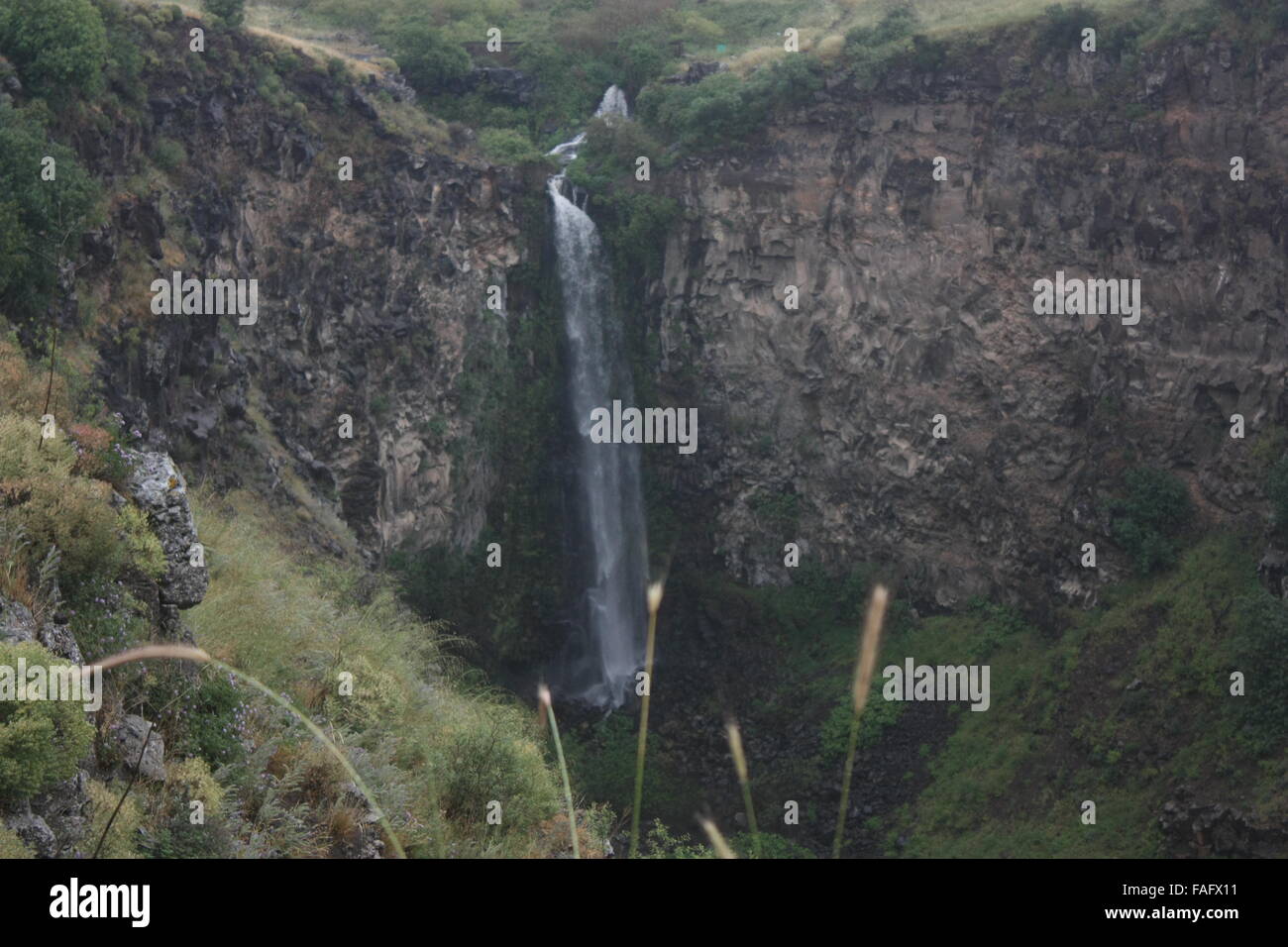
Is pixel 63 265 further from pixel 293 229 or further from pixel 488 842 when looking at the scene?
pixel 488 842

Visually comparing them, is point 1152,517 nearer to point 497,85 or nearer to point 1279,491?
point 1279,491

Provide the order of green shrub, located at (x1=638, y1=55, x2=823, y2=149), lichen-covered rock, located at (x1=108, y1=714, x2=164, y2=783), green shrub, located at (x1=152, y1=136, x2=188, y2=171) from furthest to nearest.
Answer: green shrub, located at (x1=638, y1=55, x2=823, y2=149) < green shrub, located at (x1=152, y1=136, x2=188, y2=171) < lichen-covered rock, located at (x1=108, y1=714, x2=164, y2=783)

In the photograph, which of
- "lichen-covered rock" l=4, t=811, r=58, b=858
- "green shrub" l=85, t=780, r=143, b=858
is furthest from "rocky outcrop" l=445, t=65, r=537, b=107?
"lichen-covered rock" l=4, t=811, r=58, b=858

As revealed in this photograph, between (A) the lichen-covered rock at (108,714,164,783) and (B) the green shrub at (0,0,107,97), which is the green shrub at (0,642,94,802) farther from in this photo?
(B) the green shrub at (0,0,107,97)

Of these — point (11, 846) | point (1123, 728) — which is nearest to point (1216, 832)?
point (1123, 728)

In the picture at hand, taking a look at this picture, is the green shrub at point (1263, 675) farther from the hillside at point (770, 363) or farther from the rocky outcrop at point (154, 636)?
the rocky outcrop at point (154, 636)

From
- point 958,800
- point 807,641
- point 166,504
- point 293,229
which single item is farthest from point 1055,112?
point 166,504

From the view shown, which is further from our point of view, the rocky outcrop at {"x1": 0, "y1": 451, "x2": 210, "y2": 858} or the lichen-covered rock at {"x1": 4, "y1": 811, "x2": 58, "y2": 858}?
the rocky outcrop at {"x1": 0, "y1": 451, "x2": 210, "y2": 858}
